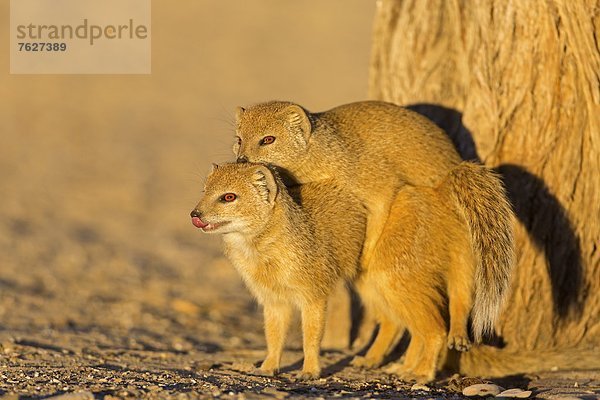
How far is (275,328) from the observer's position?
22.9ft

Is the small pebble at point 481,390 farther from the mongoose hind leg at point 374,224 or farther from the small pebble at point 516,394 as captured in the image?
the mongoose hind leg at point 374,224

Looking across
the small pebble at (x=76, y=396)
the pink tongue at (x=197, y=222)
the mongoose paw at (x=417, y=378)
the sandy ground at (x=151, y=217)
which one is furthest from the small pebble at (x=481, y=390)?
the small pebble at (x=76, y=396)

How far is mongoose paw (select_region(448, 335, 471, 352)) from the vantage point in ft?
20.9

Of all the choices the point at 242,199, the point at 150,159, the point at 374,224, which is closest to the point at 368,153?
the point at 374,224

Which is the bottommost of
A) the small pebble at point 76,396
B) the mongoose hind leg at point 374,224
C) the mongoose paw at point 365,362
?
the mongoose paw at point 365,362

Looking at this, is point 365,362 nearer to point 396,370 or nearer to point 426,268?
point 396,370

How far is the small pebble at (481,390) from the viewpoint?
6.00 m

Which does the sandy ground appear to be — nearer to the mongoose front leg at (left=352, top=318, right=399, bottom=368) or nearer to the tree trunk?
the mongoose front leg at (left=352, top=318, right=399, bottom=368)

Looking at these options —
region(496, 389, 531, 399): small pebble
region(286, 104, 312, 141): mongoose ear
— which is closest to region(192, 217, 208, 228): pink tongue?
region(286, 104, 312, 141): mongoose ear

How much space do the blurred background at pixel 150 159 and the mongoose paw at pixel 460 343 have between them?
2.79 meters

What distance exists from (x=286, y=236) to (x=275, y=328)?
0.83 meters

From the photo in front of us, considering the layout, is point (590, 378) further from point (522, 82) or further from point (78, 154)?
point (78, 154)

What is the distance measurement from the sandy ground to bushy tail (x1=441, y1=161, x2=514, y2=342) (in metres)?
0.64

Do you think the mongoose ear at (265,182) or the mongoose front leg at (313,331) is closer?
the mongoose ear at (265,182)
